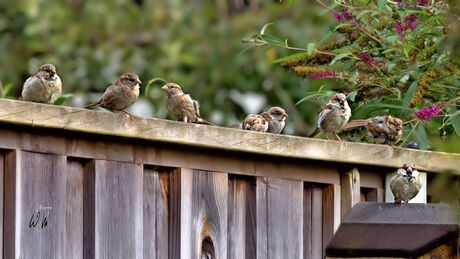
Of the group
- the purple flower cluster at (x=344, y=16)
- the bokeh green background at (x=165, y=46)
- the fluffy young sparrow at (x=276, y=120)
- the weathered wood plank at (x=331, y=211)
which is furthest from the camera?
the bokeh green background at (x=165, y=46)

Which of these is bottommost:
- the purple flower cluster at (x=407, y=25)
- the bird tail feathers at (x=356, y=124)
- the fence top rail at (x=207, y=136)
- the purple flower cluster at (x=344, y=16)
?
the fence top rail at (x=207, y=136)

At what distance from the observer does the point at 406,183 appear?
4.32m

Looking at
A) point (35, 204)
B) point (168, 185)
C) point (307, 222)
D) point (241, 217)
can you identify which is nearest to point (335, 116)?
point (307, 222)

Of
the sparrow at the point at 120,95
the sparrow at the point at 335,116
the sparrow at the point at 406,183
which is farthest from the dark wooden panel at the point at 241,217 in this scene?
the sparrow at the point at 335,116

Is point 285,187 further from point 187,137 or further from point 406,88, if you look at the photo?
point 406,88

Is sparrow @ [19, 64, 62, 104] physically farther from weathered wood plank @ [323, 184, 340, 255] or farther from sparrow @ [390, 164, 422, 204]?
sparrow @ [390, 164, 422, 204]

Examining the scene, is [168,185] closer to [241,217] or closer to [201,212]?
[201,212]

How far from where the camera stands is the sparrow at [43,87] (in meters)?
5.10

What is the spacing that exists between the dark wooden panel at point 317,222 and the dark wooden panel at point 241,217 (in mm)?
349

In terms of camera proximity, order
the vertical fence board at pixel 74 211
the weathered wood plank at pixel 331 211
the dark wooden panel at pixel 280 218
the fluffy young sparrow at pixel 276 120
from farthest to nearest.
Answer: the fluffy young sparrow at pixel 276 120 → the weathered wood plank at pixel 331 211 → the dark wooden panel at pixel 280 218 → the vertical fence board at pixel 74 211

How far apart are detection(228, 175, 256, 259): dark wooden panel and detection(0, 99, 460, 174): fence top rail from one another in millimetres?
160

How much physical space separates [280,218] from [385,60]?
6.17ft

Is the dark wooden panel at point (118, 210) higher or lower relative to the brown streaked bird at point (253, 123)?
lower

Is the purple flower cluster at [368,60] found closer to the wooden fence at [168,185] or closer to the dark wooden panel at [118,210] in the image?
the wooden fence at [168,185]
